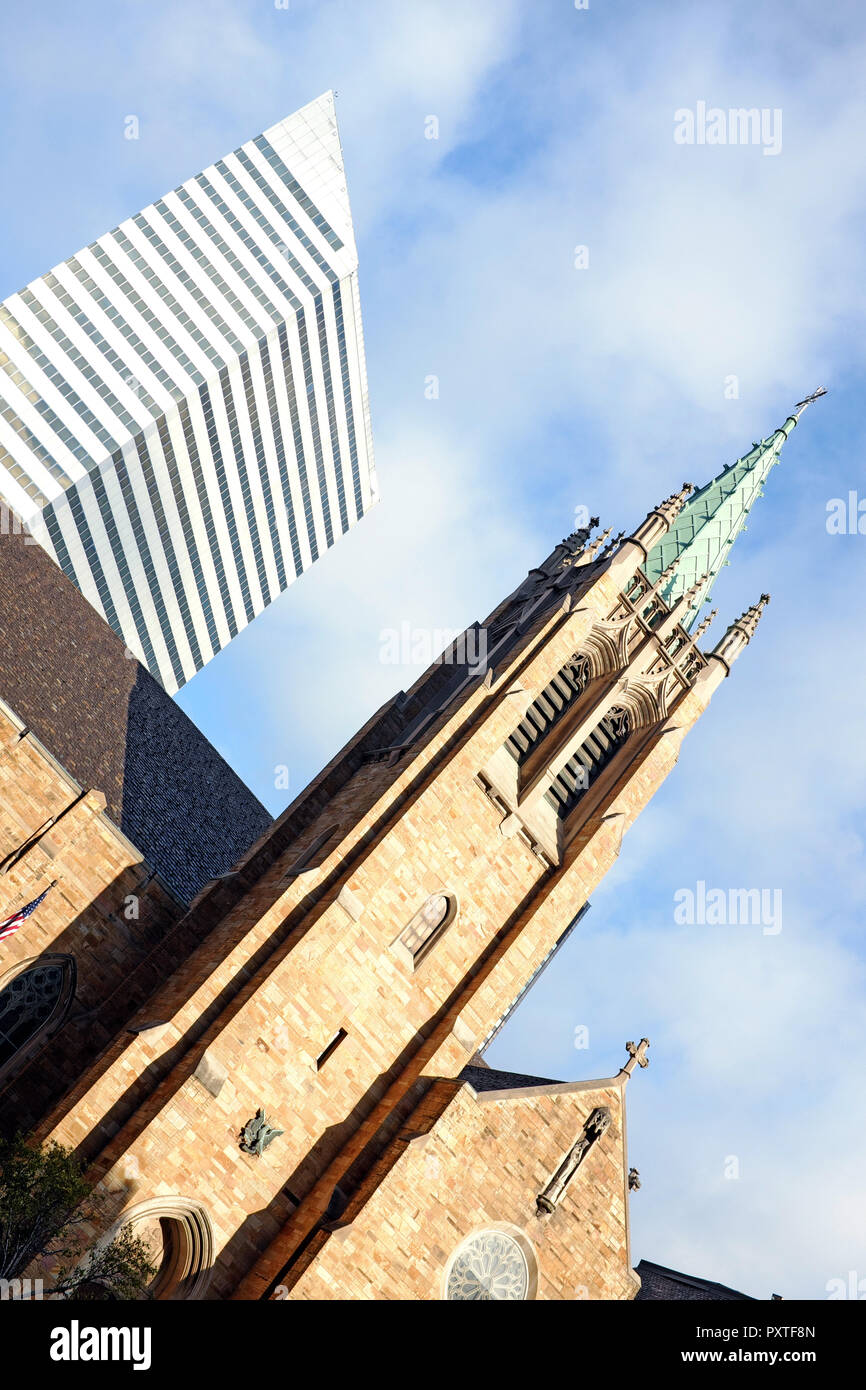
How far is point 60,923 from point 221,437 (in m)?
63.3

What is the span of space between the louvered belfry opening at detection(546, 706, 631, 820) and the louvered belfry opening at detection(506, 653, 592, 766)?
1.01m

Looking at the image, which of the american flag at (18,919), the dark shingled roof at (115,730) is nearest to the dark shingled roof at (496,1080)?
the dark shingled roof at (115,730)

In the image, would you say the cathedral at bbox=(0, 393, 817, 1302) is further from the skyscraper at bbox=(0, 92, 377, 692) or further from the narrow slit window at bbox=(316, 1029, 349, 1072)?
the skyscraper at bbox=(0, 92, 377, 692)

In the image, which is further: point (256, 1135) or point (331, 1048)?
point (331, 1048)

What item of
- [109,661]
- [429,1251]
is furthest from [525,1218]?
[109,661]

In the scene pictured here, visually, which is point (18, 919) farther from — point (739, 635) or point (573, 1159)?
point (739, 635)

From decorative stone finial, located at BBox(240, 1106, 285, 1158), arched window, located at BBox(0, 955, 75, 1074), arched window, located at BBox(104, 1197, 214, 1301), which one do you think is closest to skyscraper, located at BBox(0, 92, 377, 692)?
arched window, located at BBox(0, 955, 75, 1074)

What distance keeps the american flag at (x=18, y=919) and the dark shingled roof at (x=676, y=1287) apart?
1911 cm

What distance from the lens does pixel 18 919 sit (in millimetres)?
21375

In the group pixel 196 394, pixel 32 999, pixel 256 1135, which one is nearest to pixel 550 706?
pixel 256 1135

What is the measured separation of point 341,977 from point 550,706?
10676 millimetres

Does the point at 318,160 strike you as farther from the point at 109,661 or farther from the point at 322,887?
the point at 322,887

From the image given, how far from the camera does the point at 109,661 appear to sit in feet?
108

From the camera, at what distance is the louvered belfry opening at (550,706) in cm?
2952
